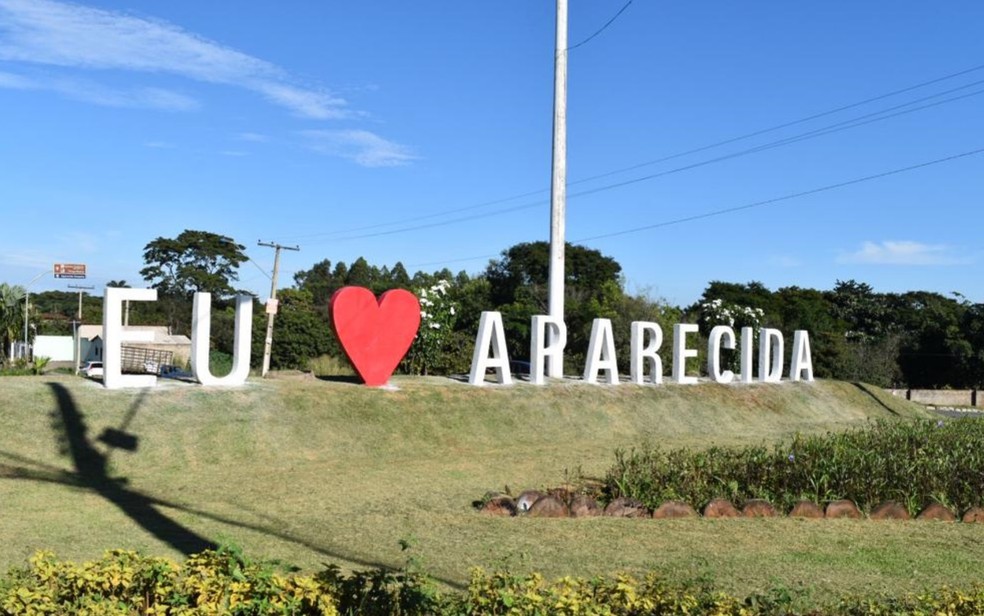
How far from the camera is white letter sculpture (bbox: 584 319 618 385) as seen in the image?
73.4ft

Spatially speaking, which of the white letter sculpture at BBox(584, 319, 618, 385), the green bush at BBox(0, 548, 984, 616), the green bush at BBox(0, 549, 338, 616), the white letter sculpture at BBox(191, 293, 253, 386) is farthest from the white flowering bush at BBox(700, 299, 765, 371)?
the green bush at BBox(0, 549, 338, 616)

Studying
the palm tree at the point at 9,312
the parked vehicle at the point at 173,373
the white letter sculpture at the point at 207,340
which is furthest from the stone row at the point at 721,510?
the palm tree at the point at 9,312

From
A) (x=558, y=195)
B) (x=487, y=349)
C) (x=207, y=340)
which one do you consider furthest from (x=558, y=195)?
(x=207, y=340)

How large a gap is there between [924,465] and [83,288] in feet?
171

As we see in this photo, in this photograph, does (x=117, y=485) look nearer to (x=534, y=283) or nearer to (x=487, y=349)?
(x=487, y=349)

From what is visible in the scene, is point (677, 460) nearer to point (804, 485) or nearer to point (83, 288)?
point (804, 485)

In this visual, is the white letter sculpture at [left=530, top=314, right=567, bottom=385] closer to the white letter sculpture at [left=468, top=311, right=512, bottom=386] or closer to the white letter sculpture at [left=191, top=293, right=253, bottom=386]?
the white letter sculpture at [left=468, top=311, right=512, bottom=386]

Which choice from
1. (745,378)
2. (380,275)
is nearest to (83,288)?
(380,275)

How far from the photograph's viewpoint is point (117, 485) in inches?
473

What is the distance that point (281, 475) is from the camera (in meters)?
13.0

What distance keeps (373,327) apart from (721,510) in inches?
387

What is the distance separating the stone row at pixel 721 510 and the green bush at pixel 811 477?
21 centimetres

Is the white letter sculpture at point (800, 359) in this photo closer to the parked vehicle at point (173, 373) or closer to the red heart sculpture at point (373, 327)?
the red heart sculpture at point (373, 327)

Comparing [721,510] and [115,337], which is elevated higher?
[115,337]
